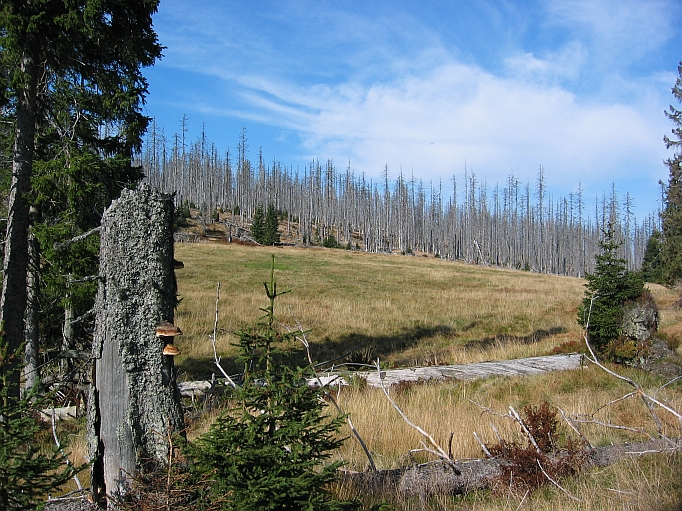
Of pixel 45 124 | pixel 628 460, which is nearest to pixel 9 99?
pixel 45 124

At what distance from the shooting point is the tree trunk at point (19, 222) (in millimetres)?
7188

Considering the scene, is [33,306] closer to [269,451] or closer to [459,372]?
[269,451]

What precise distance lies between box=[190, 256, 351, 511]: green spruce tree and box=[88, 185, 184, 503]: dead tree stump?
1.19 ft

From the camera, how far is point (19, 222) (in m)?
7.48

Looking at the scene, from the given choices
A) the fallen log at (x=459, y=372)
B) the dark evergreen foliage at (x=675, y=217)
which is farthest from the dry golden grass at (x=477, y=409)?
the dark evergreen foliage at (x=675, y=217)

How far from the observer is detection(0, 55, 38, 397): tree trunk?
23.6 ft

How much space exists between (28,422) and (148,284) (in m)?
0.93

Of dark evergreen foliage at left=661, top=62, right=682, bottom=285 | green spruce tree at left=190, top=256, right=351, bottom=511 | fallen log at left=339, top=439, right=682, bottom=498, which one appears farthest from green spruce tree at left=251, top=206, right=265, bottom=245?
green spruce tree at left=190, top=256, right=351, bottom=511

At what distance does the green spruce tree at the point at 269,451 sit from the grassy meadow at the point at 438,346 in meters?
1.22

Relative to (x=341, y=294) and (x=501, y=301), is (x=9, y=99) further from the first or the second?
(x=501, y=301)

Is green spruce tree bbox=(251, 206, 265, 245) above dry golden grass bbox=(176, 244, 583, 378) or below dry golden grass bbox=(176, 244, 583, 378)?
above

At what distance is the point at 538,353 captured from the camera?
1295cm

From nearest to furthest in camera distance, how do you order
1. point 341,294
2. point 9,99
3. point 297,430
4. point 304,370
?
point 297,430
point 304,370
point 9,99
point 341,294

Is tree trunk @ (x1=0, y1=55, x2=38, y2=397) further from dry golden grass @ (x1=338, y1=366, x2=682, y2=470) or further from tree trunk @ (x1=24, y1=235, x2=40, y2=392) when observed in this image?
dry golden grass @ (x1=338, y1=366, x2=682, y2=470)
